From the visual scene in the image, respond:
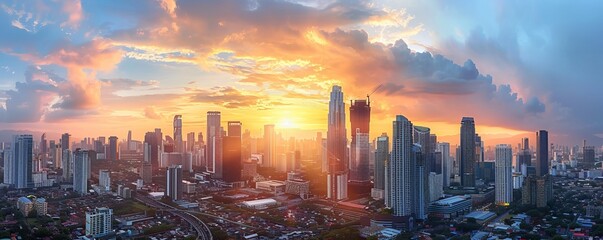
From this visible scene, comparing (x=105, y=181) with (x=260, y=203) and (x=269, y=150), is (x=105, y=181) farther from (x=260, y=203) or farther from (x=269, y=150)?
(x=269, y=150)

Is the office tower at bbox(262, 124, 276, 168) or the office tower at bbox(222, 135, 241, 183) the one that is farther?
the office tower at bbox(262, 124, 276, 168)

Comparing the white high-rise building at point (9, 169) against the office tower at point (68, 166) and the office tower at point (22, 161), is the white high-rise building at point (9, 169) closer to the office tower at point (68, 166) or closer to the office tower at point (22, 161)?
the office tower at point (22, 161)

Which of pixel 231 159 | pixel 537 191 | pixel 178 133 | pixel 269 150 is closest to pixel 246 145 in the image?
pixel 269 150

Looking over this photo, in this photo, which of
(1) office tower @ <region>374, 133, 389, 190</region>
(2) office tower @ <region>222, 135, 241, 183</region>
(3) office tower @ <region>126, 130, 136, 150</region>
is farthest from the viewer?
(3) office tower @ <region>126, 130, 136, 150</region>

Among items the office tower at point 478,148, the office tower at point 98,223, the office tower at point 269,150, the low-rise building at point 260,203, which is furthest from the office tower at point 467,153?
the office tower at point 98,223

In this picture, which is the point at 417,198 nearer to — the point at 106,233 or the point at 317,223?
the point at 317,223

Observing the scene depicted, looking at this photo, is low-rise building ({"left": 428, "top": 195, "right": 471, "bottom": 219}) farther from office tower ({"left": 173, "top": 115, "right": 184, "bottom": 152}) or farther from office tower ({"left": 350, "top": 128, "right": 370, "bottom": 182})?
office tower ({"left": 173, "top": 115, "right": 184, "bottom": 152})

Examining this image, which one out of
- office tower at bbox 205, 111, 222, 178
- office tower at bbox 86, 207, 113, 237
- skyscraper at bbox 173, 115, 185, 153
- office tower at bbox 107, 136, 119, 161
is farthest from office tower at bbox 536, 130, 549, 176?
office tower at bbox 107, 136, 119, 161

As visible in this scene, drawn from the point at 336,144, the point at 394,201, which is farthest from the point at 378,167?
the point at 394,201
